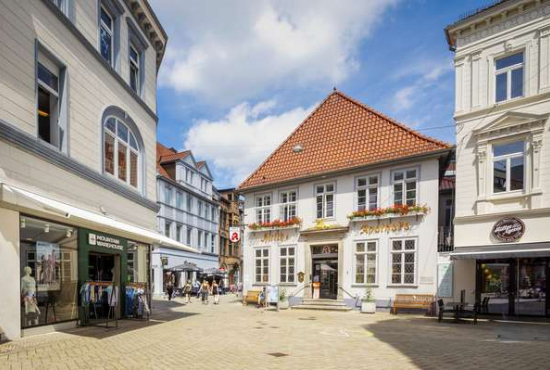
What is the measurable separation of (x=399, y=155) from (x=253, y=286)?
38.5 feet

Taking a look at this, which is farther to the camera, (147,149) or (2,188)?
(147,149)

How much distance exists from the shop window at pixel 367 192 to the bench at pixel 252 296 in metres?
7.70

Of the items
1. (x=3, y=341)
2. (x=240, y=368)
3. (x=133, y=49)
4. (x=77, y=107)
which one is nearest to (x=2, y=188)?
(x=3, y=341)

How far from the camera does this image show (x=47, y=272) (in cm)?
975

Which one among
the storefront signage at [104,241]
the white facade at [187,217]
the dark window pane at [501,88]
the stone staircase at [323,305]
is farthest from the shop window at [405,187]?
the white facade at [187,217]

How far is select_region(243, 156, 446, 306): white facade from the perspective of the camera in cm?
1791

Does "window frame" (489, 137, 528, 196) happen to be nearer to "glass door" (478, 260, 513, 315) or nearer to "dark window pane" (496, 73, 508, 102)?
"dark window pane" (496, 73, 508, 102)

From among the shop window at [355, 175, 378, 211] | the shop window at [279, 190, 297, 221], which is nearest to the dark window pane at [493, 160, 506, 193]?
the shop window at [355, 175, 378, 211]

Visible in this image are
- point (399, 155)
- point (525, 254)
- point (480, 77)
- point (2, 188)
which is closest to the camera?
point (2, 188)

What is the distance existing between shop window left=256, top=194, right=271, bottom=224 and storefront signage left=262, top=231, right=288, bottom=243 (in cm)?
85

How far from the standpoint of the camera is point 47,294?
31.8 ft

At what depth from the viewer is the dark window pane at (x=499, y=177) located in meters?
15.6

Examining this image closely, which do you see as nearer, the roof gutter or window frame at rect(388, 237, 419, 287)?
the roof gutter

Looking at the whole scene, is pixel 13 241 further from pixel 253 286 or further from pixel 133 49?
pixel 253 286
